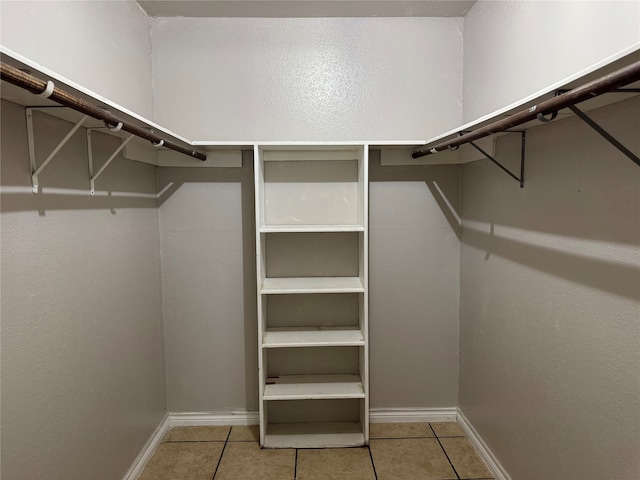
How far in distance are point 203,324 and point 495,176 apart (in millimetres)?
1873

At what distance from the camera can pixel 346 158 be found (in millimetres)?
2479

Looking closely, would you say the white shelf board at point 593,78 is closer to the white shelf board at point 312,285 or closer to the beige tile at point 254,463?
the white shelf board at point 312,285

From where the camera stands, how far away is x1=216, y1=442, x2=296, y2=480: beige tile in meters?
2.14

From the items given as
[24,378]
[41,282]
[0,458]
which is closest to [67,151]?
[41,282]

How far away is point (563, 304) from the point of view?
152cm

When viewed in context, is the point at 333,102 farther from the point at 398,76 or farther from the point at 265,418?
the point at 265,418

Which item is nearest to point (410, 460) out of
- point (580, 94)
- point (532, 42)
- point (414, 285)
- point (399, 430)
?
point (399, 430)

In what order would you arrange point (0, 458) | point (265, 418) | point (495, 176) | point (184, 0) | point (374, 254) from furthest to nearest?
point (374, 254) → point (265, 418) → point (184, 0) → point (495, 176) → point (0, 458)

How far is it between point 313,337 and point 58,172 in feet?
4.94

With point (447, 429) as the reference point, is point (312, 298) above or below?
above

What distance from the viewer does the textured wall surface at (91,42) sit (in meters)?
1.34

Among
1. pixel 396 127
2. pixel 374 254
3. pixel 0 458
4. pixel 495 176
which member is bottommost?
pixel 0 458

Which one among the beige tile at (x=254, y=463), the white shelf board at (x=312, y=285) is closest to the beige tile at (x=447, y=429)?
the beige tile at (x=254, y=463)

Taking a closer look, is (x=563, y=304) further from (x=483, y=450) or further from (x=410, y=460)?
(x=410, y=460)
